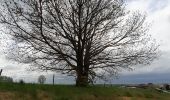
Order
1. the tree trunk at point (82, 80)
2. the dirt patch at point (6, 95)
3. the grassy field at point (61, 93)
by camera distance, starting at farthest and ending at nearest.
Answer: the tree trunk at point (82, 80) < the grassy field at point (61, 93) < the dirt patch at point (6, 95)

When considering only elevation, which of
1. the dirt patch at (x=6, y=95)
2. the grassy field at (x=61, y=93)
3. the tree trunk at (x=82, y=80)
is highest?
the tree trunk at (x=82, y=80)

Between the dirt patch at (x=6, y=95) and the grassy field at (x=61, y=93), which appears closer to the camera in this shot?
the dirt patch at (x=6, y=95)

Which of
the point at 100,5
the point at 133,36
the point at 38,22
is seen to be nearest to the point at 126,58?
the point at 133,36

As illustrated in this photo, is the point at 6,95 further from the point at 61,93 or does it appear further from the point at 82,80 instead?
the point at 82,80

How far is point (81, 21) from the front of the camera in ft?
118

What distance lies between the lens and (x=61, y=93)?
101 ft

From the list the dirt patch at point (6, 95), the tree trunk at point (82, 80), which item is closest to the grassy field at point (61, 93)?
the dirt patch at point (6, 95)

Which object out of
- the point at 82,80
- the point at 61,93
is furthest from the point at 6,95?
the point at 82,80

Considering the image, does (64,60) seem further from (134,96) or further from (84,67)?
(134,96)

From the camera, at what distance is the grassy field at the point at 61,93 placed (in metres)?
27.1

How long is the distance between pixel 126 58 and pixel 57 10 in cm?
719

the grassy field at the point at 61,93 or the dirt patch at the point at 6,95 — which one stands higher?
the grassy field at the point at 61,93

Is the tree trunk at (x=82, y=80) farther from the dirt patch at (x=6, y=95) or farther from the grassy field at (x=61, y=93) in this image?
the dirt patch at (x=6, y=95)

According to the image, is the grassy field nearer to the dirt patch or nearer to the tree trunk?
the dirt patch
